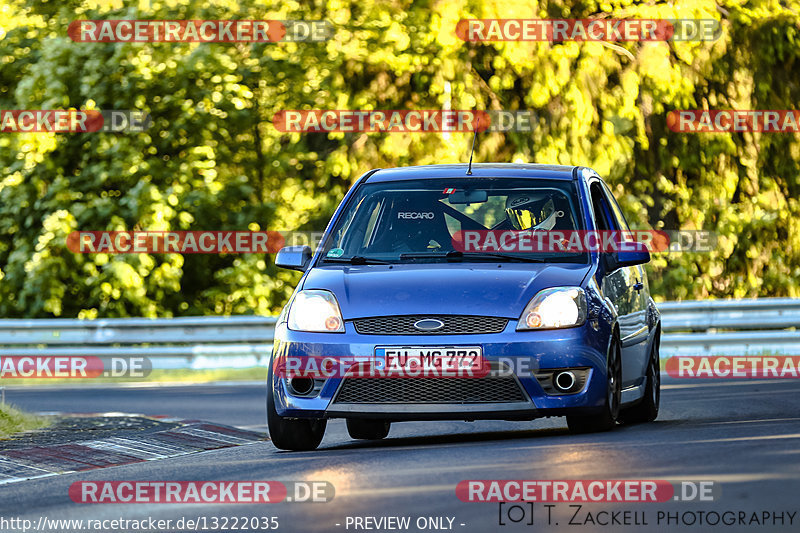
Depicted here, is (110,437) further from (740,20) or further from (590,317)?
(740,20)

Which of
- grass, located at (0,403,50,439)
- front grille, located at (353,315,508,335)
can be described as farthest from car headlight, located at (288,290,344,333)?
grass, located at (0,403,50,439)

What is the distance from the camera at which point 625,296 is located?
10750mm

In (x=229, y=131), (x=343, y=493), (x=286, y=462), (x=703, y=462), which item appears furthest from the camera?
(x=229, y=131)

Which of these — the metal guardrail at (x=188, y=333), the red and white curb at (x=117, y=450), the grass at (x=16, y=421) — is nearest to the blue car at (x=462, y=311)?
the red and white curb at (x=117, y=450)

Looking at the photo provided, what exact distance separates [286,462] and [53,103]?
17212 millimetres

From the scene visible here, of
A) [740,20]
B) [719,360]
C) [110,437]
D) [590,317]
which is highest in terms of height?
[740,20]

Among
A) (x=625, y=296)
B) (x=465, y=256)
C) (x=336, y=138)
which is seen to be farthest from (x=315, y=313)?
(x=336, y=138)

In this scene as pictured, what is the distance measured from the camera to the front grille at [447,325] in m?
9.47

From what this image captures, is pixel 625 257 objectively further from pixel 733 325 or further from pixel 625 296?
pixel 733 325

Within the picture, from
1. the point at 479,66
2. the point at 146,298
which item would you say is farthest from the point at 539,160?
the point at 146,298

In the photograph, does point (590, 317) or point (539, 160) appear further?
point (539, 160)

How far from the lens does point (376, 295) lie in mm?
9680

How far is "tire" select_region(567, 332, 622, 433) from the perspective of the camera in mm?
9797

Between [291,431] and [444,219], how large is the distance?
170cm
